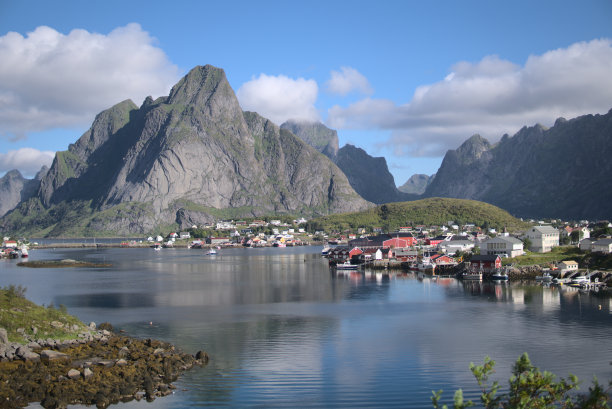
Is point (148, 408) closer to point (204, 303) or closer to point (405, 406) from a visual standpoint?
point (405, 406)

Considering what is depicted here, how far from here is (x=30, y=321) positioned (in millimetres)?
30641

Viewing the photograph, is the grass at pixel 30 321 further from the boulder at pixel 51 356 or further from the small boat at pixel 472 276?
A: the small boat at pixel 472 276

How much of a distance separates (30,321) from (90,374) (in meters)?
8.83

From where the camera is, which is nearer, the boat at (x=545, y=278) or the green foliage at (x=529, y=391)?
the green foliage at (x=529, y=391)

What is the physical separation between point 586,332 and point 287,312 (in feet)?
66.7

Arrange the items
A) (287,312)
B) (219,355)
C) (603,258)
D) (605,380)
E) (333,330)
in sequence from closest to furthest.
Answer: (605,380)
(219,355)
(333,330)
(287,312)
(603,258)

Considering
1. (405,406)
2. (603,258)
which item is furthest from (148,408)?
(603,258)

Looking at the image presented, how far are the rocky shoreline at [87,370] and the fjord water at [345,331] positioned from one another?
105 centimetres

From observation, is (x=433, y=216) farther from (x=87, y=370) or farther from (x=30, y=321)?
(x=87, y=370)

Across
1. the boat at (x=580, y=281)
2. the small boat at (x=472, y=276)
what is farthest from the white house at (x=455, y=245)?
the boat at (x=580, y=281)

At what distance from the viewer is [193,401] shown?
72.6ft

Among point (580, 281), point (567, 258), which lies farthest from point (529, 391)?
point (567, 258)

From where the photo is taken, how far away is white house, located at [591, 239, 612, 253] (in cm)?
6380

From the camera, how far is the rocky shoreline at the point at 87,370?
22344mm
